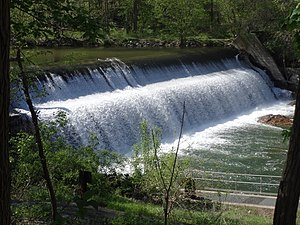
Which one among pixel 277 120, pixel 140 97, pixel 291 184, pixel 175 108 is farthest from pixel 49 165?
pixel 277 120

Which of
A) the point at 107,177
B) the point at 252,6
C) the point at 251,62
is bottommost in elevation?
the point at 107,177

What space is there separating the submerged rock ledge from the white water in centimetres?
118

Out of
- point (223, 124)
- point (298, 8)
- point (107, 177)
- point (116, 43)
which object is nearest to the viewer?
point (298, 8)

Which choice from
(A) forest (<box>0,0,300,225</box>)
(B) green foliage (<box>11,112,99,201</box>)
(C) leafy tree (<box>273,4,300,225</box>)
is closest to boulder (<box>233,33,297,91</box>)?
(A) forest (<box>0,0,300,225</box>)

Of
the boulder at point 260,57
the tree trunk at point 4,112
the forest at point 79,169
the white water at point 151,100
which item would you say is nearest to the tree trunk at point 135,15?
the boulder at point 260,57

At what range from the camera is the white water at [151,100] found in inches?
604

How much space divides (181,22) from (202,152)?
17880mm

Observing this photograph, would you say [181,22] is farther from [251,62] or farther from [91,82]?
[91,82]

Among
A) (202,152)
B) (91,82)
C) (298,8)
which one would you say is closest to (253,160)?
(202,152)

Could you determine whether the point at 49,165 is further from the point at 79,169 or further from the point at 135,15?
the point at 135,15

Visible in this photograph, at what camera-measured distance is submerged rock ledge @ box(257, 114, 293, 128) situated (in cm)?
1955

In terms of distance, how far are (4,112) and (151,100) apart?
15.4 meters

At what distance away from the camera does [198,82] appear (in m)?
21.0

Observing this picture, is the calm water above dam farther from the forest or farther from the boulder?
the boulder
